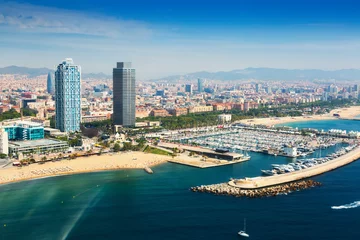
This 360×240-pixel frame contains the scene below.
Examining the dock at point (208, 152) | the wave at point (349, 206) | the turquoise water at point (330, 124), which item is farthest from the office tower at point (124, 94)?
the wave at point (349, 206)

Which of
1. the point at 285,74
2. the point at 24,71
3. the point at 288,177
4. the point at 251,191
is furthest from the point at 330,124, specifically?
the point at 285,74

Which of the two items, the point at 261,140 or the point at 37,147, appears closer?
the point at 37,147

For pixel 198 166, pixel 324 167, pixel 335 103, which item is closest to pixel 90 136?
pixel 198 166

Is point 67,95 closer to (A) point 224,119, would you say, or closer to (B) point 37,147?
(B) point 37,147

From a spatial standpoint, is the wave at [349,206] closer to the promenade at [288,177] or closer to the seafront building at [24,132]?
the promenade at [288,177]

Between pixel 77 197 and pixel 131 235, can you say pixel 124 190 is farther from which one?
pixel 131 235

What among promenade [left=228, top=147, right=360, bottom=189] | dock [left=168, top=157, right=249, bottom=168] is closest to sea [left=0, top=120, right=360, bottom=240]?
promenade [left=228, top=147, right=360, bottom=189]
